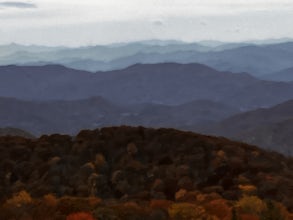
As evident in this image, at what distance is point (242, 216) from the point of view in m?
58.7

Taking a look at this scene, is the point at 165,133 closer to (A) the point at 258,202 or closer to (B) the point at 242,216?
(A) the point at 258,202

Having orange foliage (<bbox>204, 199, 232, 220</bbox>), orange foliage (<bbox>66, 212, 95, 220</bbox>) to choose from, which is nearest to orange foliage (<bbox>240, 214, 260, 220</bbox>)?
orange foliage (<bbox>204, 199, 232, 220</bbox>)

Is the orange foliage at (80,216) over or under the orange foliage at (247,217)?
over

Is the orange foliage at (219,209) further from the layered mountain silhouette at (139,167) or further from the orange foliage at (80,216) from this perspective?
the orange foliage at (80,216)

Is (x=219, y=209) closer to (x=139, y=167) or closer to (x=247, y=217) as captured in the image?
(x=247, y=217)

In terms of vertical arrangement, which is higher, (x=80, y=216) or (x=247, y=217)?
(x=80, y=216)

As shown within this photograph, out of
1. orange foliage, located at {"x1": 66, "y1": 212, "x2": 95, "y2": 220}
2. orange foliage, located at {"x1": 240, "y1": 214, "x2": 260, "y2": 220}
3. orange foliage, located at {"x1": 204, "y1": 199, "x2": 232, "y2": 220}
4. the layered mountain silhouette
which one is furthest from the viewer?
the layered mountain silhouette

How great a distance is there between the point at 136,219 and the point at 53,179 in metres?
36.2

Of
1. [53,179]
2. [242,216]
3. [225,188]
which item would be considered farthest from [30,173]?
[242,216]

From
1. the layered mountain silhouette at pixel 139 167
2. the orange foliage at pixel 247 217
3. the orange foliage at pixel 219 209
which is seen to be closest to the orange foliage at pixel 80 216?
the orange foliage at pixel 219 209

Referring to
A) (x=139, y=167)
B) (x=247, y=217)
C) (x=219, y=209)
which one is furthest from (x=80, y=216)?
(x=139, y=167)

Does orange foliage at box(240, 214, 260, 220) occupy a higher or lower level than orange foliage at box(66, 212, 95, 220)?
lower

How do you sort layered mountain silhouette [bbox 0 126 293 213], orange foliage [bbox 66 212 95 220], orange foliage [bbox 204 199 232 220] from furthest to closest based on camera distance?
layered mountain silhouette [bbox 0 126 293 213] → orange foliage [bbox 204 199 232 220] → orange foliage [bbox 66 212 95 220]

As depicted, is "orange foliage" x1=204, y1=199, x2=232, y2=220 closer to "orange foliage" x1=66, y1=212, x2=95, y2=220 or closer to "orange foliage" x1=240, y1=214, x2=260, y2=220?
"orange foliage" x1=240, y1=214, x2=260, y2=220
